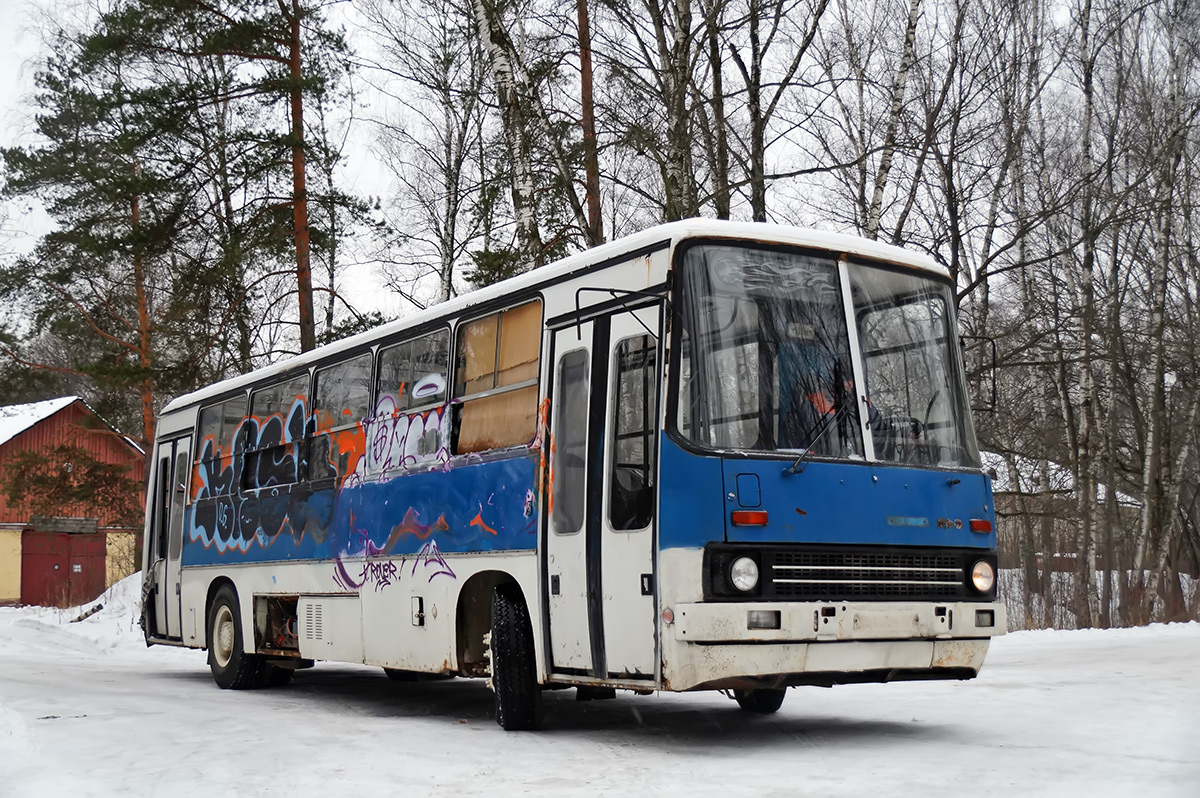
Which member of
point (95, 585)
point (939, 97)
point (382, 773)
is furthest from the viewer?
point (95, 585)

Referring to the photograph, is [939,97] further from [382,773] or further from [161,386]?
[382,773]

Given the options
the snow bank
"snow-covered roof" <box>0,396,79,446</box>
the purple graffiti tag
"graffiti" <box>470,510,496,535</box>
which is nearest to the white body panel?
the purple graffiti tag

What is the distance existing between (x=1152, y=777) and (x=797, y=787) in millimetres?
1876

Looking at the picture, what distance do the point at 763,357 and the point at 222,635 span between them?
8722 mm

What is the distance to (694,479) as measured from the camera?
25.5 ft

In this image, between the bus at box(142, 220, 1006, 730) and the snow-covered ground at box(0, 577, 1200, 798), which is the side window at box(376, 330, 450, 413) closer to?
the bus at box(142, 220, 1006, 730)

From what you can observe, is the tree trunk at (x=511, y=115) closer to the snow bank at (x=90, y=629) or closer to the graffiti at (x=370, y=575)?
the graffiti at (x=370, y=575)

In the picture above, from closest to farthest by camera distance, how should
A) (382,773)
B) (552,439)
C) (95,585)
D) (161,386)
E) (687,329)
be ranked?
(382,773) → (687,329) → (552,439) → (161,386) → (95,585)

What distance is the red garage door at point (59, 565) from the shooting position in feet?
162

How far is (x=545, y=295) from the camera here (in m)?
9.52

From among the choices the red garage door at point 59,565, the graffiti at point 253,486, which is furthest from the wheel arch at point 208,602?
the red garage door at point 59,565

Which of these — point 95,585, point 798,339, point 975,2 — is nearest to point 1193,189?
point 975,2

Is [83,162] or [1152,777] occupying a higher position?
[83,162]

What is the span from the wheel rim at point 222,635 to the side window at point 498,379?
548 centimetres
